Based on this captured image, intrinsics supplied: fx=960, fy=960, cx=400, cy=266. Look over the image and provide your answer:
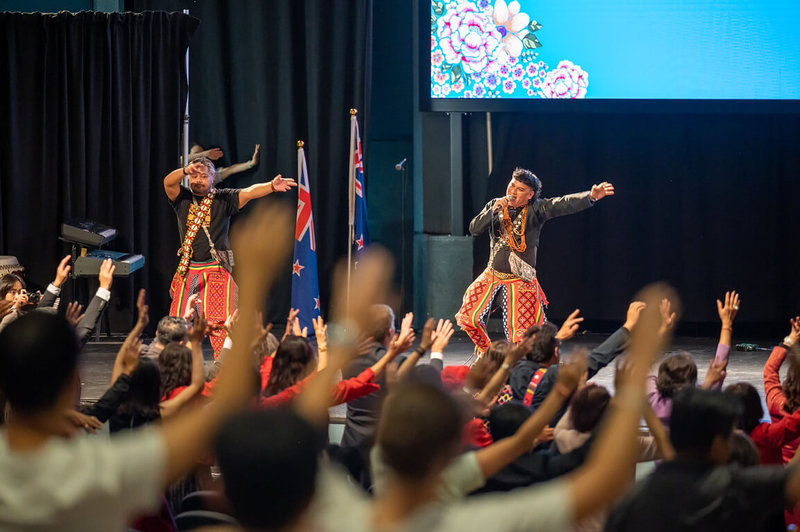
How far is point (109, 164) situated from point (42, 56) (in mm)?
1118

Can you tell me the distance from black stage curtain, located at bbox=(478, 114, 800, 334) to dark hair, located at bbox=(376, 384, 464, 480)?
7.63 m

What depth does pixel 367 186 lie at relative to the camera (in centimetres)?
942

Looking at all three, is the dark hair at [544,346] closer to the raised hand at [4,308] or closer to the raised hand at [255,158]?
the raised hand at [4,308]

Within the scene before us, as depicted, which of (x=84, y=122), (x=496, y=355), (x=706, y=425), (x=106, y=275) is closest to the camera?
(x=706, y=425)

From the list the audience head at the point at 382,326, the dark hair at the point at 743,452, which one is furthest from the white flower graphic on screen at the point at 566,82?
the dark hair at the point at 743,452

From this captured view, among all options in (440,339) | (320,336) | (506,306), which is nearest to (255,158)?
(506,306)

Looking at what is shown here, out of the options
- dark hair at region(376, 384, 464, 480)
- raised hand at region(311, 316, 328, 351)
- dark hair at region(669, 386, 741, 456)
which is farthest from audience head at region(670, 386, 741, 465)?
raised hand at region(311, 316, 328, 351)

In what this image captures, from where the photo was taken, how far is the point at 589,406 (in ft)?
8.95

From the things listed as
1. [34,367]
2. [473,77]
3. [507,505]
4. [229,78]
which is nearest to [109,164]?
[229,78]

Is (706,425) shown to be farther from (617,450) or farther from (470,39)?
(470,39)

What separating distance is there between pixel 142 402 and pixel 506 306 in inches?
154

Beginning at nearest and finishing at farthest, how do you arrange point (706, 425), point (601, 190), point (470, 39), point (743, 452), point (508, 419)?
1. point (706, 425)
2. point (743, 452)
3. point (508, 419)
4. point (601, 190)
5. point (470, 39)

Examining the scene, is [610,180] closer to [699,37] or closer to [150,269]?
[699,37]

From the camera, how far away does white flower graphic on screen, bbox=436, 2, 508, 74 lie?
7.78m
